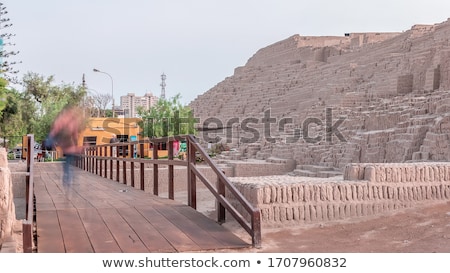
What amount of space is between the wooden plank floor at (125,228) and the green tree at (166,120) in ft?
84.9

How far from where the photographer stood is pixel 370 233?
19.0 feet

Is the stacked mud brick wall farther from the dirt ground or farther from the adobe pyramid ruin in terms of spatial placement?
the adobe pyramid ruin

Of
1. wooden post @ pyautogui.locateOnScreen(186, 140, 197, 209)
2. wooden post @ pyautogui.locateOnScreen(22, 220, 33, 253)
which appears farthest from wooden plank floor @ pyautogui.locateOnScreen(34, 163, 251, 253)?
wooden post @ pyautogui.locateOnScreen(22, 220, 33, 253)

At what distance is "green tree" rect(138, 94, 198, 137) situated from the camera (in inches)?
1302

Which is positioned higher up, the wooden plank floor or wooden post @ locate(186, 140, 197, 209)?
wooden post @ locate(186, 140, 197, 209)

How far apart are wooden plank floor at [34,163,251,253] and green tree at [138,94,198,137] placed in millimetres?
25889

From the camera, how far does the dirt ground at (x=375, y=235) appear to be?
501 cm


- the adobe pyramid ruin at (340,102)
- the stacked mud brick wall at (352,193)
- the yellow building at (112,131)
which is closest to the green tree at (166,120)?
the yellow building at (112,131)

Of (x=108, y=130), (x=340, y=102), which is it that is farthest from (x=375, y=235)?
(x=108, y=130)

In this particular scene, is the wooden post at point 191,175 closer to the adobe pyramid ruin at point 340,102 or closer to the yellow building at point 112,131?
the adobe pyramid ruin at point 340,102

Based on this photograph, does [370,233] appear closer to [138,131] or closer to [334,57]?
[138,131]

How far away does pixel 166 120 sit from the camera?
34094mm

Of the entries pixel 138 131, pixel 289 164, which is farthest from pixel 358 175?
pixel 138 131

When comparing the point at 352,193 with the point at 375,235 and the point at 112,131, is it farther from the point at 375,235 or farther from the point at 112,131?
the point at 112,131
